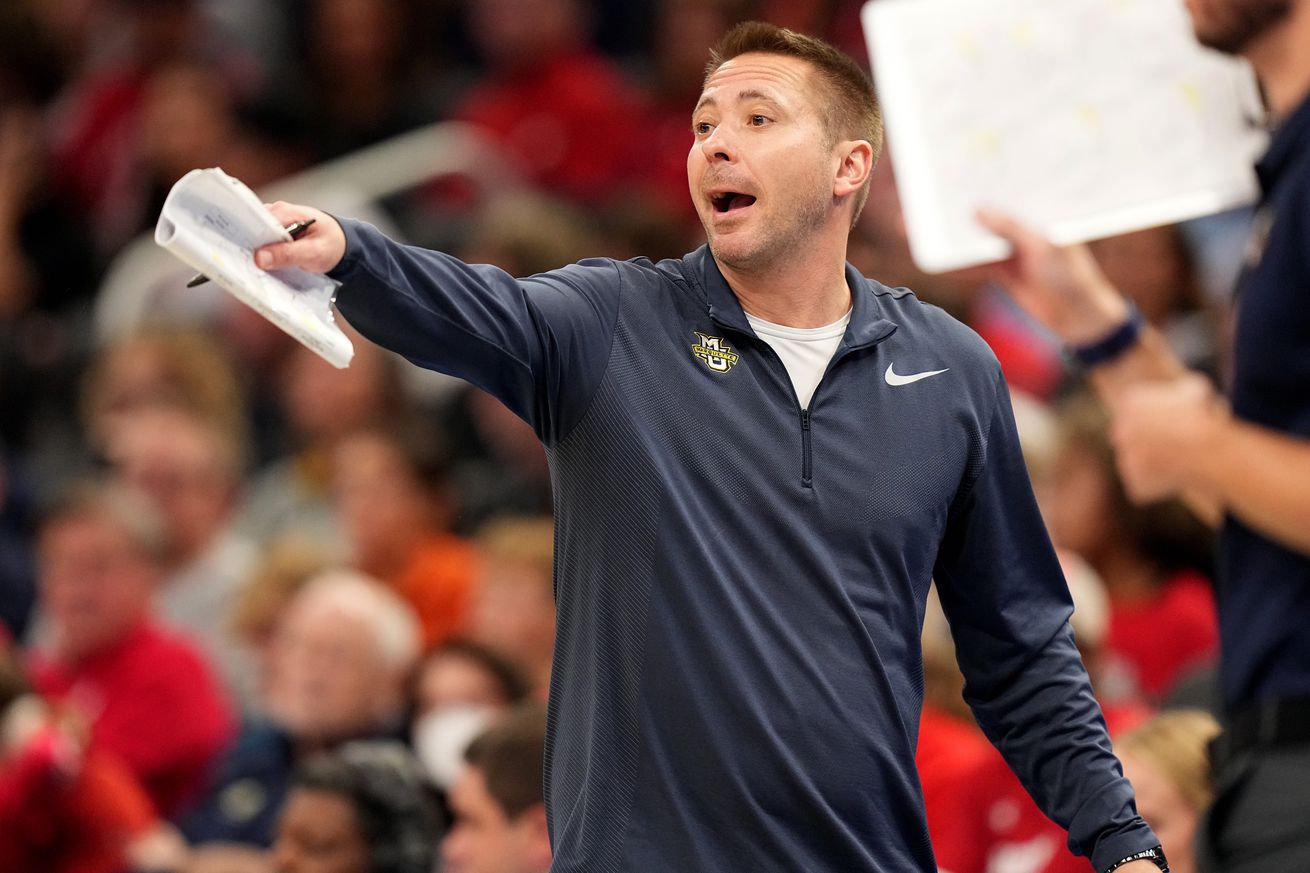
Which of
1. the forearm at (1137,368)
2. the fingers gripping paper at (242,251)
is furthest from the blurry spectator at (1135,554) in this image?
the fingers gripping paper at (242,251)

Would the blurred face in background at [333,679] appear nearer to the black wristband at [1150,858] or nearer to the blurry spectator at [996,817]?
the blurry spectator at [996,817]

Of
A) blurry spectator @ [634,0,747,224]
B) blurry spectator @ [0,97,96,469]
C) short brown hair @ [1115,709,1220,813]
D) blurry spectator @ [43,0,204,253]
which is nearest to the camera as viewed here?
short brown hair @ [1115,709,1220,813]

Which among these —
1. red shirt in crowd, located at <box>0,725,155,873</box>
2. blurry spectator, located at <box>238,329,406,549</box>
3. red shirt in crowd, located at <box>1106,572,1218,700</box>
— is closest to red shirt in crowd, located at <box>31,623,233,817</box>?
red shirt in crowd, located at <box>0,725,155,873</box>

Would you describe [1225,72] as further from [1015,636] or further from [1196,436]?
[1015,636]

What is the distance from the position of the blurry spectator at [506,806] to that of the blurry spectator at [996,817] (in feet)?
3.10

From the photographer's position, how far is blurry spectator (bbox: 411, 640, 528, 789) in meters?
5.49

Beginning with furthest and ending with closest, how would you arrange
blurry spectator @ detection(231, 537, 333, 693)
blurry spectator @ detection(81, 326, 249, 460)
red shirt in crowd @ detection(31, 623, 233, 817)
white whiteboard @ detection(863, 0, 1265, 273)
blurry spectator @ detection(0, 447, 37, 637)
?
blurry spectator @ detection(81, 326, 249, 460) → blurry spectator @ detection(0, 447, 37, 637) → blurry spectator @ detection(231, 537, 333, 693) → red shirt in crowd @ detection(31, 623, 233, 817) → white whiteboard @ detection(863, 0, 1265, 273)

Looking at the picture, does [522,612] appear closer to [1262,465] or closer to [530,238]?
[530,238]

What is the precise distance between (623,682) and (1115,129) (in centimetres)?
144

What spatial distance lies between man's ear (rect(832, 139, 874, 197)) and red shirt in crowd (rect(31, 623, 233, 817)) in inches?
140

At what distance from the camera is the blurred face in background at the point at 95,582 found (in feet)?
20.2

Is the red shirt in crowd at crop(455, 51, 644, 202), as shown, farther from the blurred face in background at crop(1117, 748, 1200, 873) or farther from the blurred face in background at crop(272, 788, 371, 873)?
the blurred face in background at crop(1117, 748, 1200, 873)

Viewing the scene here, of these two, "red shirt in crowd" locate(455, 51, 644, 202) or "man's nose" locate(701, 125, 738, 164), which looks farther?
"red shirt in crowd" locate(455, 51, 644, 202)

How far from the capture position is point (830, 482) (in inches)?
116
